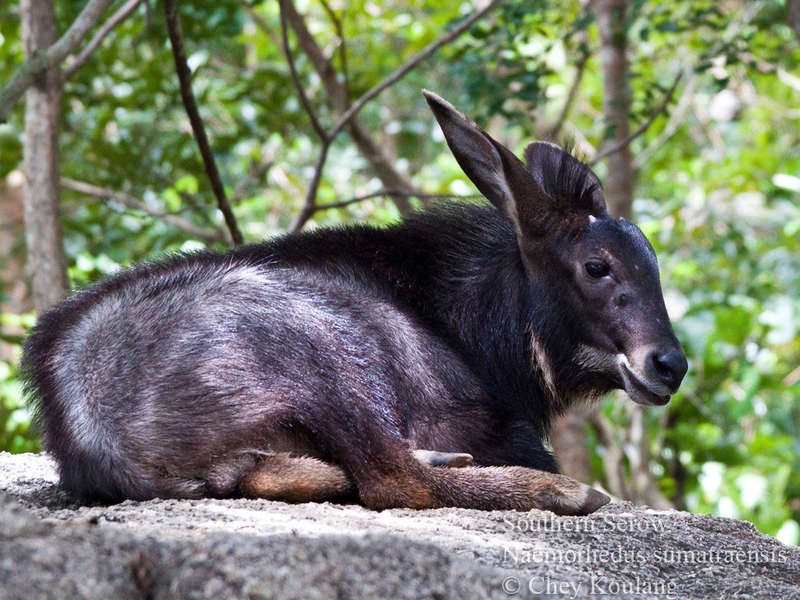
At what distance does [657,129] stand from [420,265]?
21.4 feet

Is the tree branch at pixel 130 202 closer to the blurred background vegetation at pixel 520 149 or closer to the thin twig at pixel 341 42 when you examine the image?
the blurred background vegetation at pixel 520 149

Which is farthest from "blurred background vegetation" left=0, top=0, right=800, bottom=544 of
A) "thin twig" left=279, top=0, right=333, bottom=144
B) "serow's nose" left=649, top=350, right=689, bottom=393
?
"serow's nose" left=649, top=350, right=689, bottom=393

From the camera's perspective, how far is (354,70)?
8.63 metres

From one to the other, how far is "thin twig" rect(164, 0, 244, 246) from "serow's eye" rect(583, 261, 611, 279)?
8.20 ft

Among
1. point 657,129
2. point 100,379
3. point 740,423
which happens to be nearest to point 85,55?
point 100,379

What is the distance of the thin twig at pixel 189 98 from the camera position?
455 cm

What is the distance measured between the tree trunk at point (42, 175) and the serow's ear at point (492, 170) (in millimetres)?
2432

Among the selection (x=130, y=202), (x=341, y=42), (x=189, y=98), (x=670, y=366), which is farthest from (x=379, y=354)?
(x=130, y=202)

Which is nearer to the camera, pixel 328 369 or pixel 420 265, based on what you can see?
pixel 328 369

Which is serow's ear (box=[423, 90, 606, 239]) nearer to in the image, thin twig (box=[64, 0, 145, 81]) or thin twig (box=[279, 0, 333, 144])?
thin twig (box=[279, 0, 333, 144])

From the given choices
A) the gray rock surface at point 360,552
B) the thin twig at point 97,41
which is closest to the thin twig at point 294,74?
the thin twig at point 97,41

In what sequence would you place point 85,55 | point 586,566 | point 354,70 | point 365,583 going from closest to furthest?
1. point 365,583
2. point 586,566
3. point 85,55
4. point 354,70

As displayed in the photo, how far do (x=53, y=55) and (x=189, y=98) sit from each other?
2.42ft

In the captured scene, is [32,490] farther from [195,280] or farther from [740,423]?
[740,423]
